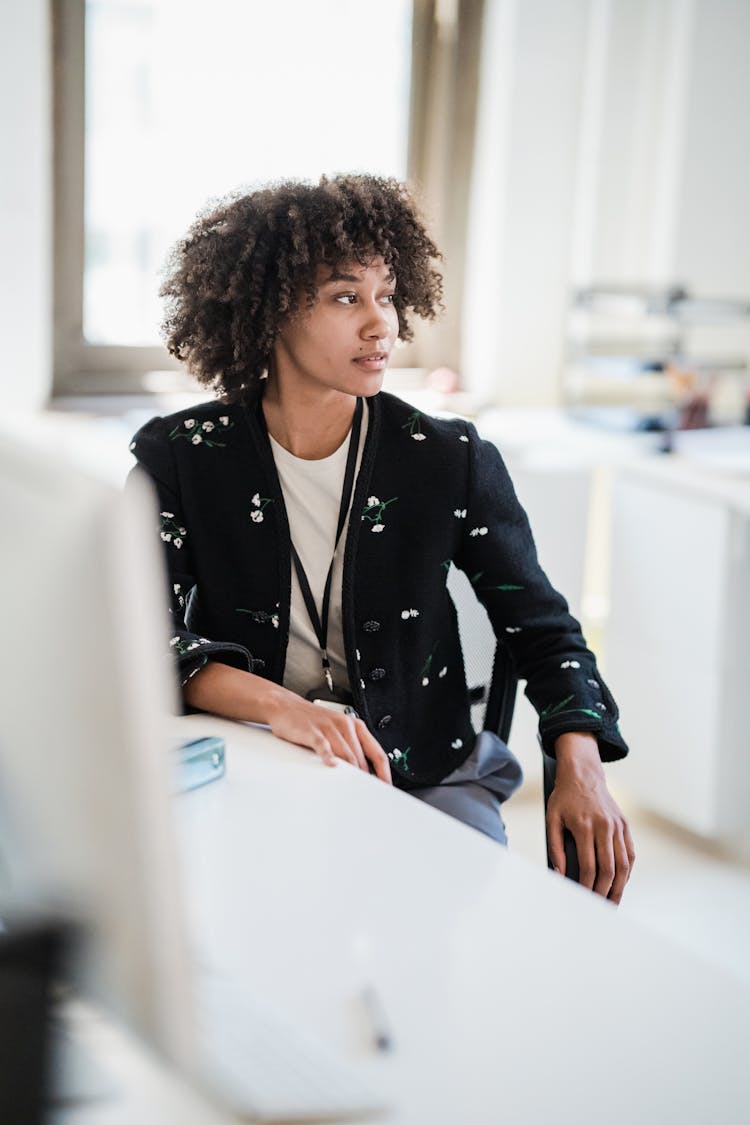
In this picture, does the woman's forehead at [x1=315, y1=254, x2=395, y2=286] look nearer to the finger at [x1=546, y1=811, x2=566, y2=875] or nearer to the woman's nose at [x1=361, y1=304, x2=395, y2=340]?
the woman's nose at [x1=361, y1=304, x2=395, y2=340]

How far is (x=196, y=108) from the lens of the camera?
2.81m

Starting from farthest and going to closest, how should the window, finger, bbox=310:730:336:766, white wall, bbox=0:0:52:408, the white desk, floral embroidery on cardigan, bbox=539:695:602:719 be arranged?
1. the window
2. white wall, bbox=0:0:52:408
3. floral embroidery on cardigan, bbox=539:695:602:719
4. finger, bbox=310:730:336:766
5. the white desk

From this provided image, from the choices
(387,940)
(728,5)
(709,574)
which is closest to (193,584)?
(387,940)

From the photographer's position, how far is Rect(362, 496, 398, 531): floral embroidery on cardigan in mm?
1490

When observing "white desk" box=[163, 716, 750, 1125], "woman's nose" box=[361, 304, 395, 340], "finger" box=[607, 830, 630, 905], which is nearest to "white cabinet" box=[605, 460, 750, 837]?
"woman's nose" box=[361, 304, 395, 340]

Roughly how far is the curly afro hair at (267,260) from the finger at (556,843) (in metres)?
0.66

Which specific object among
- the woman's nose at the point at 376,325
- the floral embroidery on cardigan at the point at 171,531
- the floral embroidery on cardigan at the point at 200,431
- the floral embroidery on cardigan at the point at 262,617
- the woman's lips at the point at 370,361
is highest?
the woman's nose at the point at 376,325

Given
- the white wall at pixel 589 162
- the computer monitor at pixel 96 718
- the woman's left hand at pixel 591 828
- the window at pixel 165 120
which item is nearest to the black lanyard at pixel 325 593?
the woman's left hand at pixel 591 828

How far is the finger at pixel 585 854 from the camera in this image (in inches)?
51.0

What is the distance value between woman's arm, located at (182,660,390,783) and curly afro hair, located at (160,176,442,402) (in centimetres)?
40

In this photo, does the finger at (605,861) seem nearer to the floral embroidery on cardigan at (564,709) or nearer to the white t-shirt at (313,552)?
the floral embroidery on cardigan at (564,709)

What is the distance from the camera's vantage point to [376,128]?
121 inches

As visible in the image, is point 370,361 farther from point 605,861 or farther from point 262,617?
point 605,861

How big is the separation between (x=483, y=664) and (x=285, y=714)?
35 cm
